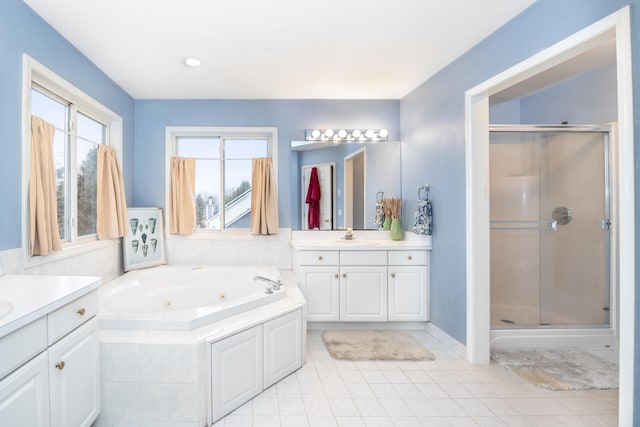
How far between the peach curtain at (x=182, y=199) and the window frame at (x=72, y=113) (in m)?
0.55

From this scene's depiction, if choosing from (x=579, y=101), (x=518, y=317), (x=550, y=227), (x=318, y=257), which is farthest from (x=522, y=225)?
(x=318, y=257)

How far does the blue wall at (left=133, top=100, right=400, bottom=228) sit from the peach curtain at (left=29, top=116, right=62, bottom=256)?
4.60 feet

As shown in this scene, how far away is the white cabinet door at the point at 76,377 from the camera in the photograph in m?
1.34

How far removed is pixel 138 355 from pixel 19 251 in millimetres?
941

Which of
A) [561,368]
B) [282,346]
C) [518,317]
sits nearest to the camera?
[282,346]

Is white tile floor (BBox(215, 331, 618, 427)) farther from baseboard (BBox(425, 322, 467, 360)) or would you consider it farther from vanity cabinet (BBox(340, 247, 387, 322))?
vanity cabinet (BBox(340, 247, 387, 322))

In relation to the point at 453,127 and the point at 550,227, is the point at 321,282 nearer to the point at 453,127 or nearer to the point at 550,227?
the point at 453,127

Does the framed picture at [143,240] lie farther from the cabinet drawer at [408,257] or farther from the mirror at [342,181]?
the cabinet drawer at [408,257]

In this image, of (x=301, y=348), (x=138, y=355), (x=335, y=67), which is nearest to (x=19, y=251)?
(x=138, y=355)

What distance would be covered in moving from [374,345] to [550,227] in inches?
77.6

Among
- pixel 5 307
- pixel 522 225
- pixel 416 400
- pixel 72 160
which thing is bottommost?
pixel 416 400

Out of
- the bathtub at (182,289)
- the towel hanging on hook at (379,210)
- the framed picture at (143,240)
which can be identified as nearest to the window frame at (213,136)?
the framed picture at (143,240)

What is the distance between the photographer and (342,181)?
3621 mm

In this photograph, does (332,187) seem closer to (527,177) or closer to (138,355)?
(527,177)
